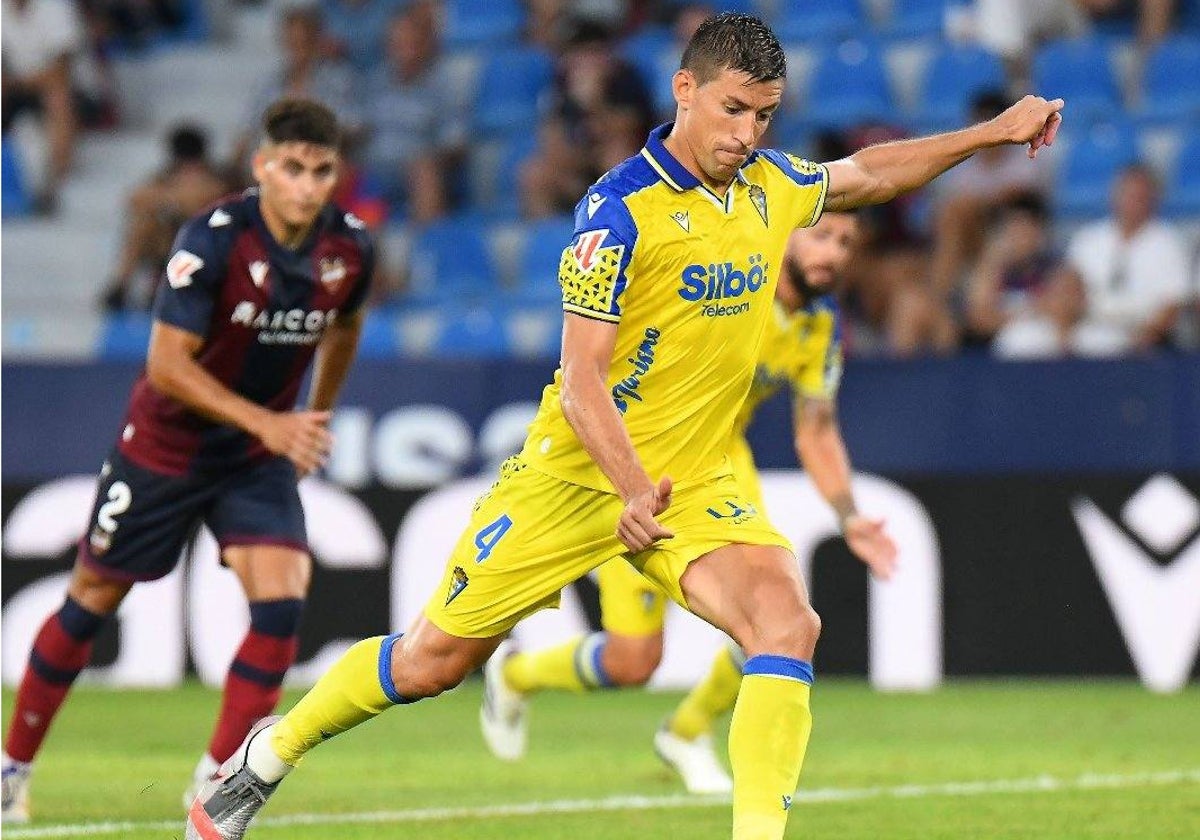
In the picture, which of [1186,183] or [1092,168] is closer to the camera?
[1186,183]

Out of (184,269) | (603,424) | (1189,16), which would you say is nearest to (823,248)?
(184,269)

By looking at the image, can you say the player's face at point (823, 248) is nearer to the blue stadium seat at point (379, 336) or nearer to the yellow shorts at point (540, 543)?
the yellow shorts at point (540, 543)

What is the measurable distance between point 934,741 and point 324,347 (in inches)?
132

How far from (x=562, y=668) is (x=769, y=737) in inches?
131

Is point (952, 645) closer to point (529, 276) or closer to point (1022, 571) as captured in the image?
point (1022, 571)

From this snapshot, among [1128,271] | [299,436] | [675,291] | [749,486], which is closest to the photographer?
[675,291]

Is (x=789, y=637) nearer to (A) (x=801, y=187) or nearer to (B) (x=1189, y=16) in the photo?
(A) (x=801, y=187)

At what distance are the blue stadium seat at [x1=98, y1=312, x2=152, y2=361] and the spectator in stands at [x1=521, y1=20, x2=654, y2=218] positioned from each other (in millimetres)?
2713

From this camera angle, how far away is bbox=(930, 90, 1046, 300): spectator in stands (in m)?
13.8

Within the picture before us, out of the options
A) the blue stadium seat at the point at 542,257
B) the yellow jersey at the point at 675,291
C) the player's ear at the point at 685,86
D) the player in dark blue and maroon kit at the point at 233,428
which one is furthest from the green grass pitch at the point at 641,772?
the blue stadium seat at the point at 542,257

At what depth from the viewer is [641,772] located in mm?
8961

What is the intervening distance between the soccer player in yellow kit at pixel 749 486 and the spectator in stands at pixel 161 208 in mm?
6763

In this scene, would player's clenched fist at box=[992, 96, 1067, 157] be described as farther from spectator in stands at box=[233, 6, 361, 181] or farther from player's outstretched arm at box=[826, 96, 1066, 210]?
spectator in stands at box=[233, 6, 361, 181]

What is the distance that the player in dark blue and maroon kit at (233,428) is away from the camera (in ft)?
24.9
